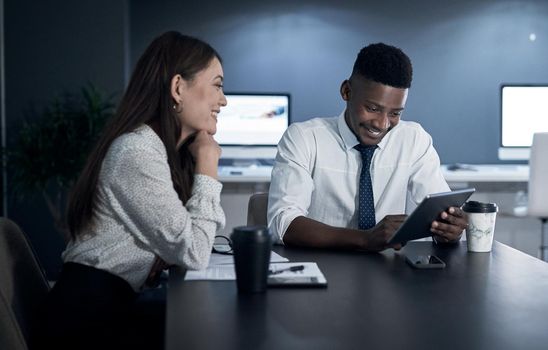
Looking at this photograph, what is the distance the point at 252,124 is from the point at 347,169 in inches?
78.7

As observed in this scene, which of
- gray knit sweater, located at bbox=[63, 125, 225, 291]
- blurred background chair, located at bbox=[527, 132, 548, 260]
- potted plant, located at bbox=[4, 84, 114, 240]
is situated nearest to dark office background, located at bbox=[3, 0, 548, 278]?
potted plant, located at bbox=[4, 84, 114, 240]

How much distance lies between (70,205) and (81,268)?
11 centimetres

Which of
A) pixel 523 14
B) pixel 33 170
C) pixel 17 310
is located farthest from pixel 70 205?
pixel 523 14

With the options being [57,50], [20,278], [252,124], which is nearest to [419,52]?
[252,124]

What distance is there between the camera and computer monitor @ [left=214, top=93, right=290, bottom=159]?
12.0 feet

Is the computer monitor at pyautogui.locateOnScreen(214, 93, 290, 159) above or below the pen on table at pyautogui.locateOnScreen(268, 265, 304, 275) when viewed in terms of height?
above

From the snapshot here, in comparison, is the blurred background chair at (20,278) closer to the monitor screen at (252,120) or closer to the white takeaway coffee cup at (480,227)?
the white takeaway coffee cup at (480,227)

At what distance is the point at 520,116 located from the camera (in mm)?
3807

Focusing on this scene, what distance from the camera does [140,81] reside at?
1.29 metres

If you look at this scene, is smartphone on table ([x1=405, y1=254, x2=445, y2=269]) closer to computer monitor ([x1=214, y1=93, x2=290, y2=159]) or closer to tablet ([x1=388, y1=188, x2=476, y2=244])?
tablet ([x1=388, y1=188, x2=476, y2=244])

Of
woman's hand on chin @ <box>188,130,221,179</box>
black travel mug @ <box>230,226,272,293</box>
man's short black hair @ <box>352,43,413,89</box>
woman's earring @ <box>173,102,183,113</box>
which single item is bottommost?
black travel mug @ <box>230,226,272,293</box>

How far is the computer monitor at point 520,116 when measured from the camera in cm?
378

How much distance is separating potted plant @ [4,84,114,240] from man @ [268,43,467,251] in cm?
179

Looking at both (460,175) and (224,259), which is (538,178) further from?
(224,259)
